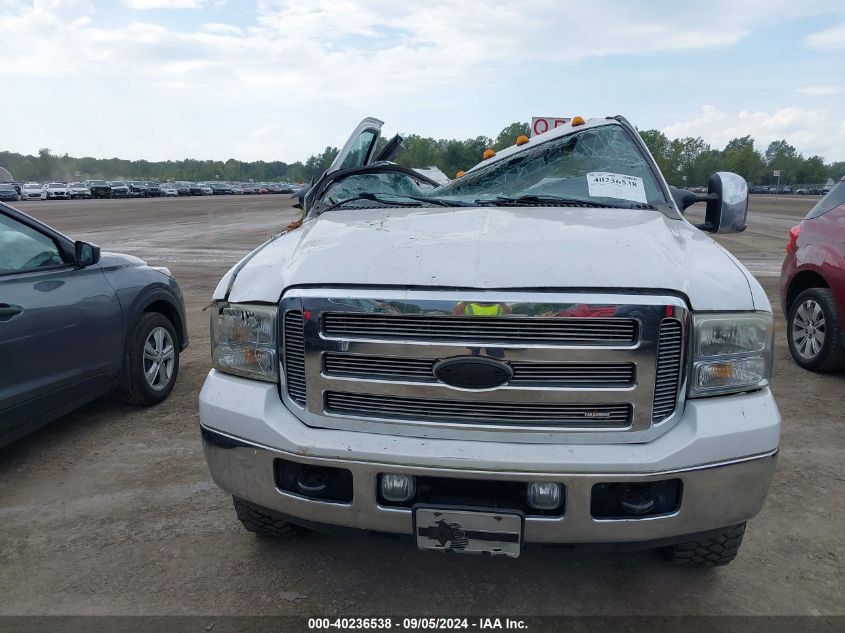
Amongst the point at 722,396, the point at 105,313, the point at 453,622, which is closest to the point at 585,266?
the point at 722,396

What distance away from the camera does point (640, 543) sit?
2.31m

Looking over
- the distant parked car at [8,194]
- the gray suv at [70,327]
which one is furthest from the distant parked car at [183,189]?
the gray suv at [70,327]

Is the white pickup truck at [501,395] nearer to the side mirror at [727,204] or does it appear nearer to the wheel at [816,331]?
the side mirror at [727,204]

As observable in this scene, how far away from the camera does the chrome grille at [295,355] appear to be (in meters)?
2.44

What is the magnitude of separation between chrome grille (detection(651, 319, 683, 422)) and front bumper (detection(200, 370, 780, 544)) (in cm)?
7

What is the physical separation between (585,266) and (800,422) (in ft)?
10.2

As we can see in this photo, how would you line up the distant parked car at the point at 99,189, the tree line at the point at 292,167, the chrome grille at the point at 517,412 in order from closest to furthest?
the chrome grille at the point at 517,412, the distant parked car at the point at 99,189, the tree line at the point at 292,167

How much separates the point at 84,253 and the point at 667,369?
11.8 feet

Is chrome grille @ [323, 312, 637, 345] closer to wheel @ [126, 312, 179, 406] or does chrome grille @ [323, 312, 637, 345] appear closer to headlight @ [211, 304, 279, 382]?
headlight @ [211, 304, 279, 382]

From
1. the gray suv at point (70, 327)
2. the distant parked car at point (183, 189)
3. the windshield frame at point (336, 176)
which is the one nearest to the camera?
the gray suv at point (70, 327)

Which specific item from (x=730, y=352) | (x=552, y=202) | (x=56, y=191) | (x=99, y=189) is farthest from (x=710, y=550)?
(x=99, y=189)

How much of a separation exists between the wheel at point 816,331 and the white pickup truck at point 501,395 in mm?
3552

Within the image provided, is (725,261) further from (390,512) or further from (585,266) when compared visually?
(390,512)

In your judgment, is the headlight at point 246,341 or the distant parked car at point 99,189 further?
the distant parked car at point 99,189
